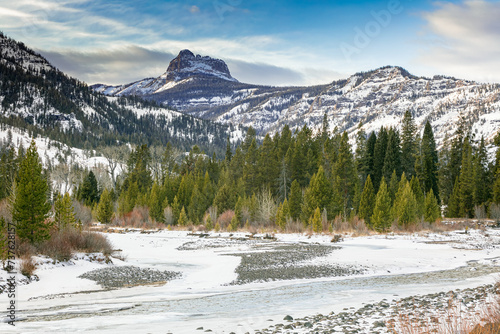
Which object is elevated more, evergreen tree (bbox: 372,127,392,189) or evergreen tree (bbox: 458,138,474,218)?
evergreen tree (bbox: 372,127,392,189)

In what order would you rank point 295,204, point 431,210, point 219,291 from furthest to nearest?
point 295,204
point 431,210
point 219,291

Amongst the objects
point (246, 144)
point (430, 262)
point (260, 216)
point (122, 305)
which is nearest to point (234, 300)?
point (122, 305)

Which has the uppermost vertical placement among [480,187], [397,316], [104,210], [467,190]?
[480,187]

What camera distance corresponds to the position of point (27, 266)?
15742mm

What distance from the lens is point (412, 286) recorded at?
1523 cm

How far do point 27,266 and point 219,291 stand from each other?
813cm

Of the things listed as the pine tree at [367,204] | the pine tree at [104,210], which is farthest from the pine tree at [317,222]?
the pine tree at [104,210]

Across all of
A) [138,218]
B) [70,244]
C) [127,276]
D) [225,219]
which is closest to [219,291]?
[127,276]

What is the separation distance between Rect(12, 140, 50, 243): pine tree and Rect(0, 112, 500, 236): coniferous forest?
27911mm

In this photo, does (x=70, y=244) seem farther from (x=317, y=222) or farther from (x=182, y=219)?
(x=182, y=219)

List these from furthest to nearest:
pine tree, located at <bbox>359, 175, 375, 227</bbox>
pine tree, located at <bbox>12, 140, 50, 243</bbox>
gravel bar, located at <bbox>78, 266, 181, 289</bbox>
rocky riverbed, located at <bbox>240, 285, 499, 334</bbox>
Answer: pine tree, located at <bbox>359, 175, 375, 227</bbox> < pine tree, located at <bbox>12, 140, 50, 243</bbox> < gravel bar, located at <bbox>78, 266, 181, 289</bbox> < rocky riverbed, located at <bbox>240, 285, 499, 334</bbox>

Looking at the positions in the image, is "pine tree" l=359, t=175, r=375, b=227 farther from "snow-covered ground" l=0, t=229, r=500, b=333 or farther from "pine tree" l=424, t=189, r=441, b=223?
"snow-covered ground" l=0, t=229, r=500, b=333

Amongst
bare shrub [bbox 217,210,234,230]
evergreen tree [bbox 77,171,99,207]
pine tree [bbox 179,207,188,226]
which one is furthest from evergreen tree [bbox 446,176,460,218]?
evergreen tree [bbox 77,171,99,207]

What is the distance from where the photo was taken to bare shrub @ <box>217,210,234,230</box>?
52047 mm
